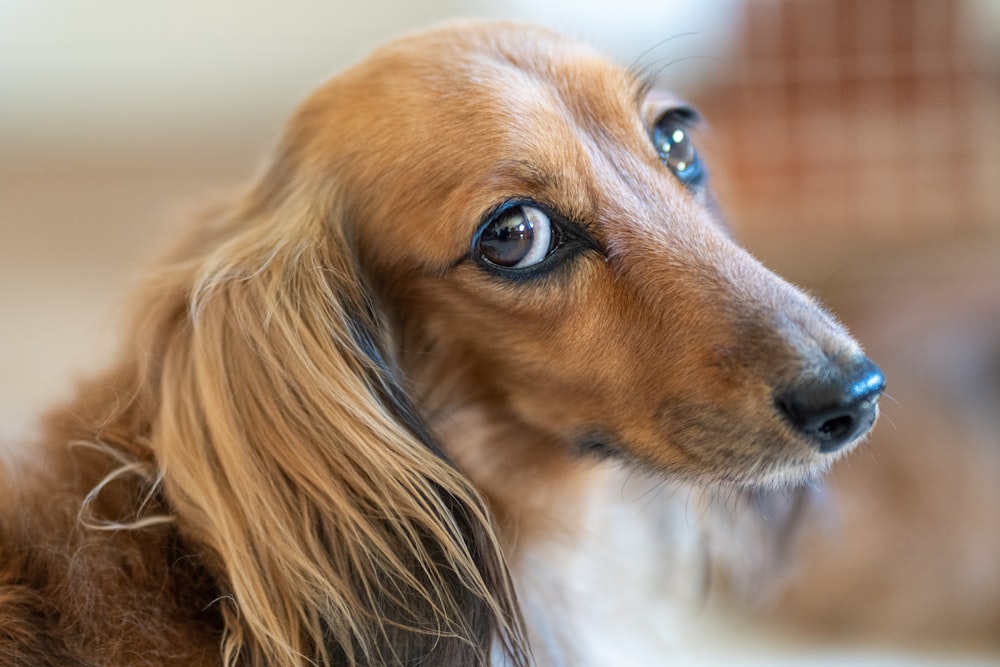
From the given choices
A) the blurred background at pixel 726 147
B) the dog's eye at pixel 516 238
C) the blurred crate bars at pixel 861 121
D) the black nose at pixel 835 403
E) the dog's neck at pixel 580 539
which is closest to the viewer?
the black nose at pixel 835 403

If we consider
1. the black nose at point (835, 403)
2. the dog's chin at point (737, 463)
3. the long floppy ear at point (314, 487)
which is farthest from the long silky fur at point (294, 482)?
the black nose at point (835, 403)

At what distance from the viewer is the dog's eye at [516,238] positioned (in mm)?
1231

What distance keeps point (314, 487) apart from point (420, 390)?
248 millimetres

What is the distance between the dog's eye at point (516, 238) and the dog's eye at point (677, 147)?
0.96ft

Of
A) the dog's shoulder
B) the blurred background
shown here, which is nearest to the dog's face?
the blurred background

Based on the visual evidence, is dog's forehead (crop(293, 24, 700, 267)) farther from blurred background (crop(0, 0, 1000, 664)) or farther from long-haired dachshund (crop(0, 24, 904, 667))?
blurred background (crop(0, 0, 1000, 664))

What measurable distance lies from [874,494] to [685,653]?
24.4 inches

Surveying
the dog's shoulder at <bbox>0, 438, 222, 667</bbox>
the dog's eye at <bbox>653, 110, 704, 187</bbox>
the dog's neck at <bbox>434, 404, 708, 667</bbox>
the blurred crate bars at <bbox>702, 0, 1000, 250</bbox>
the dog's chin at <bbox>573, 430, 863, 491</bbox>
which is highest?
the blurred crate bars at <bbox>702, 0, 1000, 250</bbox>

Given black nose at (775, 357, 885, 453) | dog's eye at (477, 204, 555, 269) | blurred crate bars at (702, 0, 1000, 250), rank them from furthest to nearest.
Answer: blurred crate bars at (702, 0, 1000, 250)
dog's eye at (477, 204, 555, 269)
black nose at (775, 357, 885, 453)

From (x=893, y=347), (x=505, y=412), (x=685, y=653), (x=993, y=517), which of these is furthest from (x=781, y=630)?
(x=505, y=412)

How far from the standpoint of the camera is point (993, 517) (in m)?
2.04

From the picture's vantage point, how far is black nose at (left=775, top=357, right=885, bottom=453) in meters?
1.07

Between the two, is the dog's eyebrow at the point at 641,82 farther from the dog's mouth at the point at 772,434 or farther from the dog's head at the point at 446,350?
Result: the dog's mouth at the point at 772,434

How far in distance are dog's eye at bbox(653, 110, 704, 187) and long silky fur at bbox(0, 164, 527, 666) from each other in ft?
1.68
